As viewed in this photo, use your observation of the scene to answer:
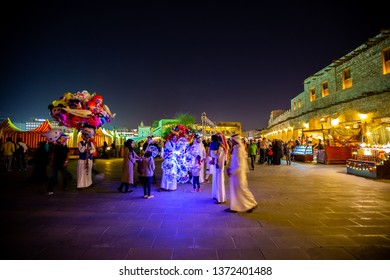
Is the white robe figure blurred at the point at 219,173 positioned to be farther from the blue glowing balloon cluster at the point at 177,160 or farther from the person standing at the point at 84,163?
the person standing at the point at 84,163

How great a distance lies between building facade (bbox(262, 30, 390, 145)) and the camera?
12.9 meters

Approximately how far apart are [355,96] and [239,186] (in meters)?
15.7

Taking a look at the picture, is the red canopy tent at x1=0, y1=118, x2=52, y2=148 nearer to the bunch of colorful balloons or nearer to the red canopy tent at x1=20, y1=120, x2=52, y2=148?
the red canopy tent at x1=20, y1=120, x2=52, y2=148

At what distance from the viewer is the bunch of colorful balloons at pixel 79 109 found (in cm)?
848

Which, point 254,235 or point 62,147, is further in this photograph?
point 62,147

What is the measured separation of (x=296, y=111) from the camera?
81.4 feet

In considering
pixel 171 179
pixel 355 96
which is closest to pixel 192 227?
pixel 171 179

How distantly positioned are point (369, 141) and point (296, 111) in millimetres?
11748

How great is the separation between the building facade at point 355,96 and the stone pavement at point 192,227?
969 centimetres

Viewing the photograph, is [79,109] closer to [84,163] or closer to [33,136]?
[84,163]

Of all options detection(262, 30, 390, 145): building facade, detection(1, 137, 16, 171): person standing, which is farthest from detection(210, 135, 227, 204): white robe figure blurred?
detection(262, 30, 390, 145): building facade

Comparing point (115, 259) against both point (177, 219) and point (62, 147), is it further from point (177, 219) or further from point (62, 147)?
point (62, 147)

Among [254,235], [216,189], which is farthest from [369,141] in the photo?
[254,235]

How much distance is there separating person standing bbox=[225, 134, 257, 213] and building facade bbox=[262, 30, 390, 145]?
12.3m
